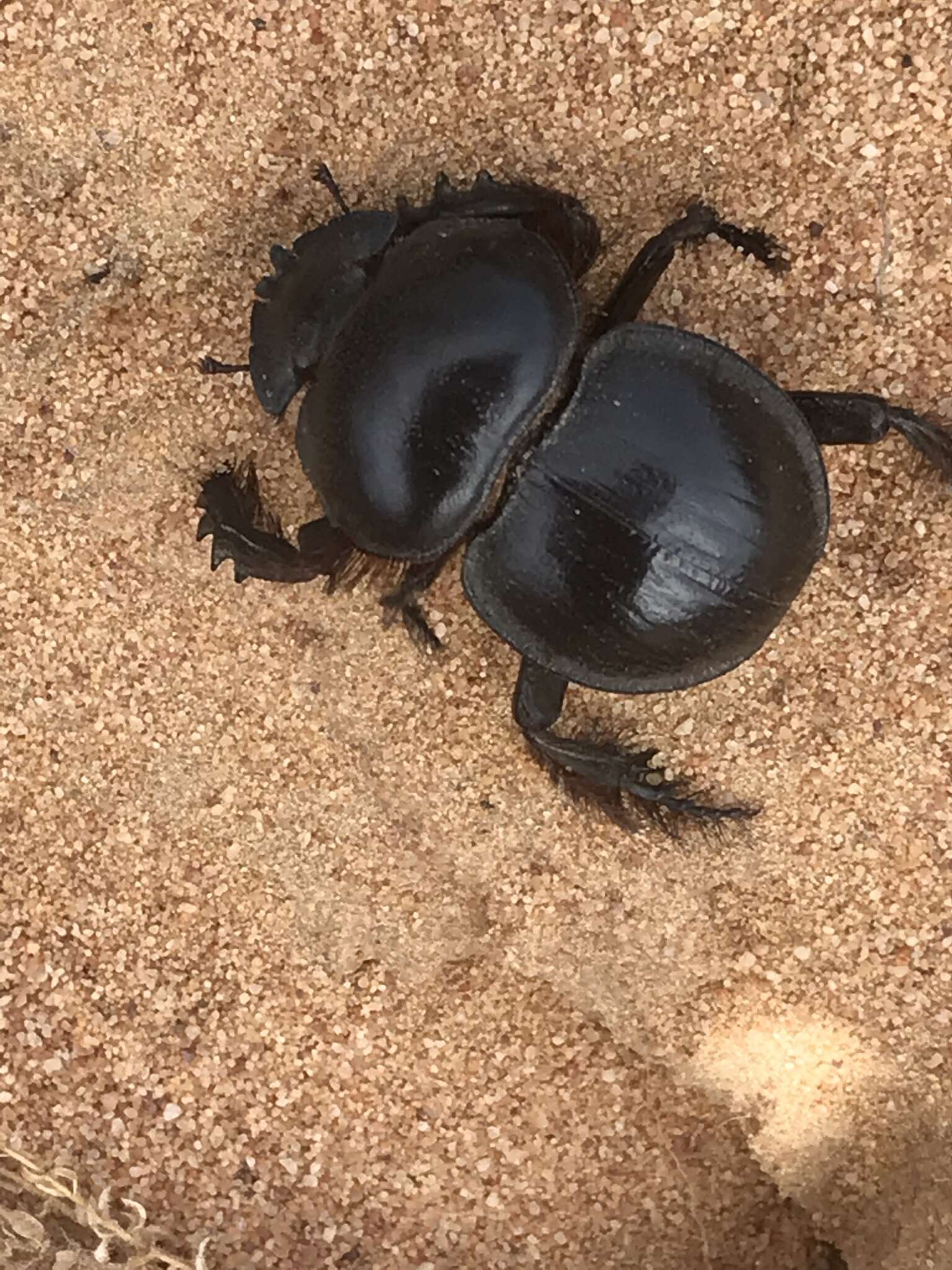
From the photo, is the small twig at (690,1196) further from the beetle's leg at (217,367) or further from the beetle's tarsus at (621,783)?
the beetle's leg at (217,367)

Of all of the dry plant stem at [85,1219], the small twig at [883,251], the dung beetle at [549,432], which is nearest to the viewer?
the dung beetle at [549,432]

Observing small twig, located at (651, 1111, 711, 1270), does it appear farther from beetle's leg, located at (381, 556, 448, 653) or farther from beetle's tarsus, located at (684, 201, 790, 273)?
beetle's tarsus, located at (684, 201, 790, 273)

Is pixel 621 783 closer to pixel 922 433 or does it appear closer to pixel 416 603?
pixel 416 603

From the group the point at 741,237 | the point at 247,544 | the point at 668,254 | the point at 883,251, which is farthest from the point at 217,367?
the point at 883,251

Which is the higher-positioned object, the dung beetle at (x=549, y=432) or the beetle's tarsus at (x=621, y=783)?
the dung beetle at (x=549, y=432)

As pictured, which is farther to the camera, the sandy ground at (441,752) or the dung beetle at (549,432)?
the sandy ground at (441,752)

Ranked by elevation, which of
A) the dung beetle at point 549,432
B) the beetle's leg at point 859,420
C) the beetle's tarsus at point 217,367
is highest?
the beetle's leg at point 859,420

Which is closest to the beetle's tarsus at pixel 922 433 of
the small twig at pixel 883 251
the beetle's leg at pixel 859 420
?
the beetle's leg at pixel 859 420
